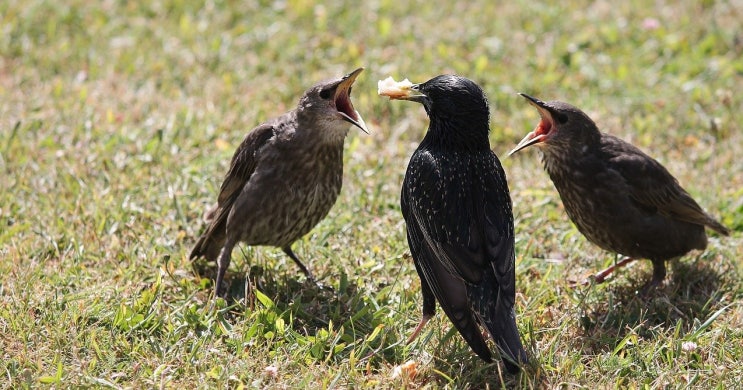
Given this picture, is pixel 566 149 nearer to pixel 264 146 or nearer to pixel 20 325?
pixel 264 146


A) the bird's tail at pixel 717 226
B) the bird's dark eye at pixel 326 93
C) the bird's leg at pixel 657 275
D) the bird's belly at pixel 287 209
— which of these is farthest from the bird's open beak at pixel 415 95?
the bird's tail at pixel 717 226

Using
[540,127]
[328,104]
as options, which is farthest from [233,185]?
[540,127]

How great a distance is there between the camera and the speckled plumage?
4492 mm

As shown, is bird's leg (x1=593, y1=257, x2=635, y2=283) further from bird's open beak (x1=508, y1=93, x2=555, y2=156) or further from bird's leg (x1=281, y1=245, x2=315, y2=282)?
bird's leg (x1=281, y1=245, x2=315, y2=282)

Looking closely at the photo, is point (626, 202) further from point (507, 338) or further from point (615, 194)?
point (507, 338)

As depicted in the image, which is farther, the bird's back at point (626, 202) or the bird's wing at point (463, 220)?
the bird's back at point (626, 202)

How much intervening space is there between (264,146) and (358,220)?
0.96 m

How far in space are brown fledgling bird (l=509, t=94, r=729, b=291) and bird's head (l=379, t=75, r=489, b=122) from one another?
69 centimetres

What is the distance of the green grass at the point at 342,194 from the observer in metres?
4.66

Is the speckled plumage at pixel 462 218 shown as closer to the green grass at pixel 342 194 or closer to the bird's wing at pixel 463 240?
the bird's wing at pixel 463 240

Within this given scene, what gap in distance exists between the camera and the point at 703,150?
7.23 metres

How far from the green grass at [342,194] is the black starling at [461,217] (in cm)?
32

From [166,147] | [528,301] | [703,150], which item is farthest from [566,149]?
[166,147]

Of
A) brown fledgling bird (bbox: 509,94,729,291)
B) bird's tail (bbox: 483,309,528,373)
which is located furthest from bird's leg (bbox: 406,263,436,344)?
brown fledgling bird (bbox: 509,94,729,291)
